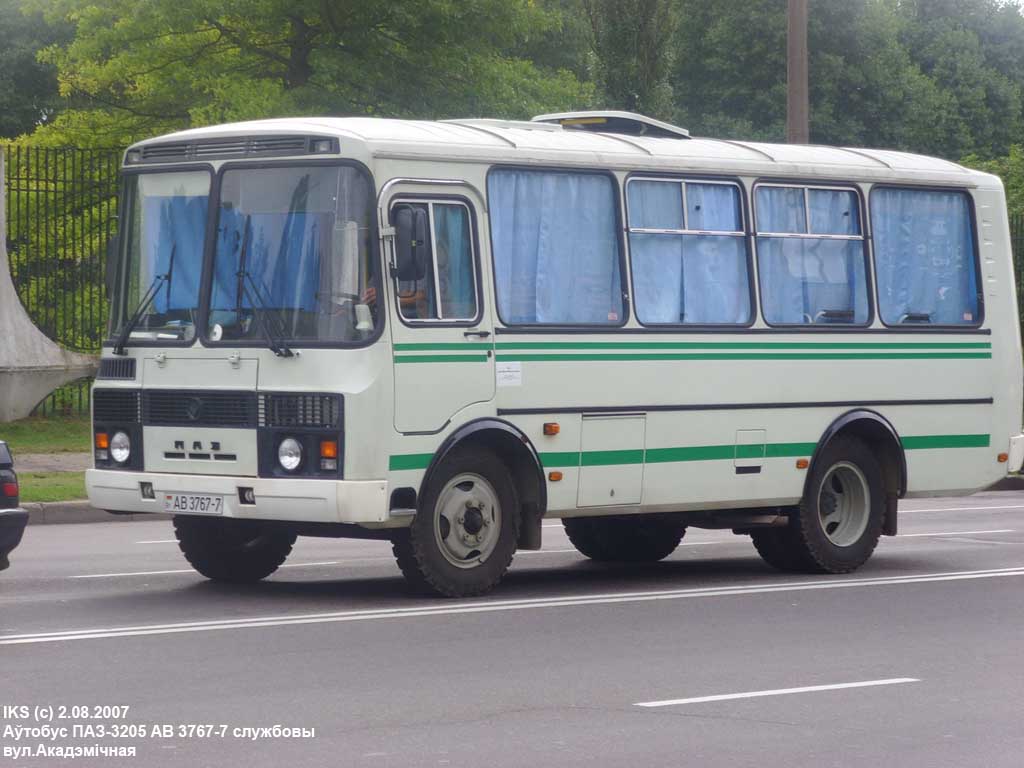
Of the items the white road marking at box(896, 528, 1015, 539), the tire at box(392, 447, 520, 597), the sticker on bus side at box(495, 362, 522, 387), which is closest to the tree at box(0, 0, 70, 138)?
the white road marking at box(896, 528, 1015, 539)

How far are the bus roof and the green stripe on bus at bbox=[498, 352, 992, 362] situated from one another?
1260 mm

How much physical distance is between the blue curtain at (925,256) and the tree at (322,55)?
20.6m

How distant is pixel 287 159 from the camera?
11648 mm

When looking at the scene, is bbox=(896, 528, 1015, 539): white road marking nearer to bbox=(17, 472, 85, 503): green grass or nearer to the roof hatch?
the roof hatch

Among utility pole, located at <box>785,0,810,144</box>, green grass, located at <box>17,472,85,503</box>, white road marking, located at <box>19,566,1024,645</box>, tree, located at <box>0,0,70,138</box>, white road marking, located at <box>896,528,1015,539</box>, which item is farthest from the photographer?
tree, located at <box>0,0,70,138</box>

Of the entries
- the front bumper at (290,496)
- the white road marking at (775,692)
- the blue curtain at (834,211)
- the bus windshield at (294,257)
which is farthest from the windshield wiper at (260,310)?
the blue curtain at (834,211)

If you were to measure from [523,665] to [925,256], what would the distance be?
6.93m

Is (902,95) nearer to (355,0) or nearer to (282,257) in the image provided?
(355,0)

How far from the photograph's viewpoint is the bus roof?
1177cm

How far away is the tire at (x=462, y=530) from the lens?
38.3 ft

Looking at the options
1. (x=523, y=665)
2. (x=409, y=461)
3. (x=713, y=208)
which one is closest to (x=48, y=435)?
(x=713, y=208)

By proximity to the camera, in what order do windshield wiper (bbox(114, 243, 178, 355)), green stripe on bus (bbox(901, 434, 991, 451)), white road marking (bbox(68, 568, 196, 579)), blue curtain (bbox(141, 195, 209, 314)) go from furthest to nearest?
green stripe on bus (bbox(901, 434, 991, 451)), white road marking (bbox(68, 568, 196, 579)), windshield wiper (bbox(114, 243, 178, 355)), blue curtain (bbox(141, 195, 209, 314))

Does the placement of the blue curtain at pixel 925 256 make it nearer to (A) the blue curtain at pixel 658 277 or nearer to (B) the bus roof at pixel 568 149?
(B) the bus roof at pixel 568 149

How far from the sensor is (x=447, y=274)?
11.9 m
